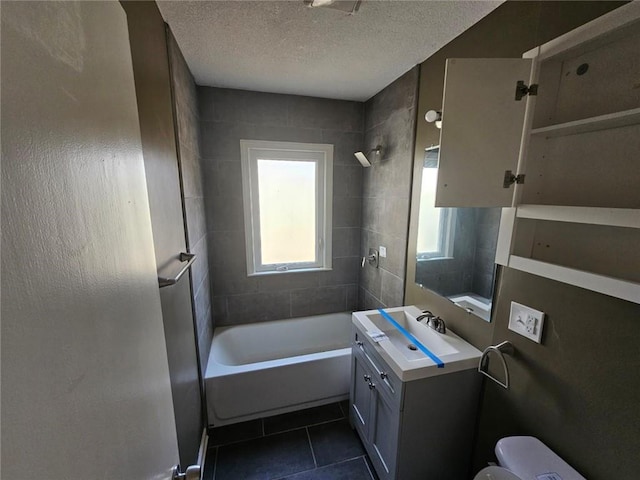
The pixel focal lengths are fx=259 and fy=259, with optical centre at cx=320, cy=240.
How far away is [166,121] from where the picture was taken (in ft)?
4.05

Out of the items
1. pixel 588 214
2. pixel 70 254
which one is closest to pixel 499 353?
pixel 588 214

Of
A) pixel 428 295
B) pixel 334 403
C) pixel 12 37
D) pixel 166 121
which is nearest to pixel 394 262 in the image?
pixel 428 295

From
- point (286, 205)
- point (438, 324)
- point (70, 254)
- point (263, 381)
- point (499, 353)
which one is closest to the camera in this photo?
point (70, 254)

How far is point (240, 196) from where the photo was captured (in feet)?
7.96

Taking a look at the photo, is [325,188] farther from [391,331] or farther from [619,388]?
[619,388]

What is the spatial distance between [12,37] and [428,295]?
6.50 ft

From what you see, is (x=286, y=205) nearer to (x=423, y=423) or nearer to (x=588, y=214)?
(x=423, y=423)

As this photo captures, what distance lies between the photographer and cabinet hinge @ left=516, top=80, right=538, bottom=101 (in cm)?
103

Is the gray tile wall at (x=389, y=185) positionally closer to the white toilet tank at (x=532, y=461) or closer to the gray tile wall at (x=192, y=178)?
the white toilet tank at (x=532, y=461)

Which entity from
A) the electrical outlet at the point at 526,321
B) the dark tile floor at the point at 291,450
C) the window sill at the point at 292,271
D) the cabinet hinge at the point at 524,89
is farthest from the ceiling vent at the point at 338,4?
the dark tile floor at the point at 291,450

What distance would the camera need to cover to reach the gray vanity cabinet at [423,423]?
51.7 inches

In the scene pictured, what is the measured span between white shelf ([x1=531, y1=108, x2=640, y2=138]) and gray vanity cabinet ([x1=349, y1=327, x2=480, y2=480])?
1174 mm

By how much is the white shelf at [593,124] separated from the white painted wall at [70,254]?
1.33m

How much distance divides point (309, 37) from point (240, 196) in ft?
4.54
